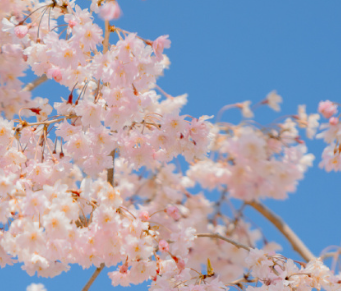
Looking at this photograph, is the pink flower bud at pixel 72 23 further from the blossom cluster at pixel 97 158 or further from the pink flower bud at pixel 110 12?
the pink flower bud at pixel 110 12

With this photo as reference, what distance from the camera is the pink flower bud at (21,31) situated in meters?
2.81

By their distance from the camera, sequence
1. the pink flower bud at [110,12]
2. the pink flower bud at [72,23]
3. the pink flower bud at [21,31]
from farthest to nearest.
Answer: the pink flower bud at [21,31]
the pink flower bud at [72,23]
the pink flower bud at [110,12]

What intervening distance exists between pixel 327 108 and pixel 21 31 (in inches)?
87.9

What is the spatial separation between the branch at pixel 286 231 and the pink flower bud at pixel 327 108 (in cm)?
205

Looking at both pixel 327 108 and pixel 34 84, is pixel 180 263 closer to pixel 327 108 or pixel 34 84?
pixel 327 108

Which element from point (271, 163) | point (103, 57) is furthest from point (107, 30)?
point (271, 163)

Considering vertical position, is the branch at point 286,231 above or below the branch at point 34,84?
below

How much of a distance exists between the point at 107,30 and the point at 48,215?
1.13 meters

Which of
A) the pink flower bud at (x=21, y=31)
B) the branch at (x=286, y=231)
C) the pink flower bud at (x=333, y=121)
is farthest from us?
the branch at (x=286, y=231)

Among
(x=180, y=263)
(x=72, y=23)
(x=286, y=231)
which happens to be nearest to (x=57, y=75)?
(x=72, y=23)

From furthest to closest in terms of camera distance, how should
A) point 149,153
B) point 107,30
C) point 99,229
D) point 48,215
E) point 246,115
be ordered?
point 246,115, point 149,153, point 107,30, point 99,229, point 48,215

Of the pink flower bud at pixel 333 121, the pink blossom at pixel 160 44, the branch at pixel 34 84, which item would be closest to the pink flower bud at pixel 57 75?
the pink blossom at pixel 160 44

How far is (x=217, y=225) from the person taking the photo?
5.23m

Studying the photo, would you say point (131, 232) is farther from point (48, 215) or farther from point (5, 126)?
point (5, 126)
